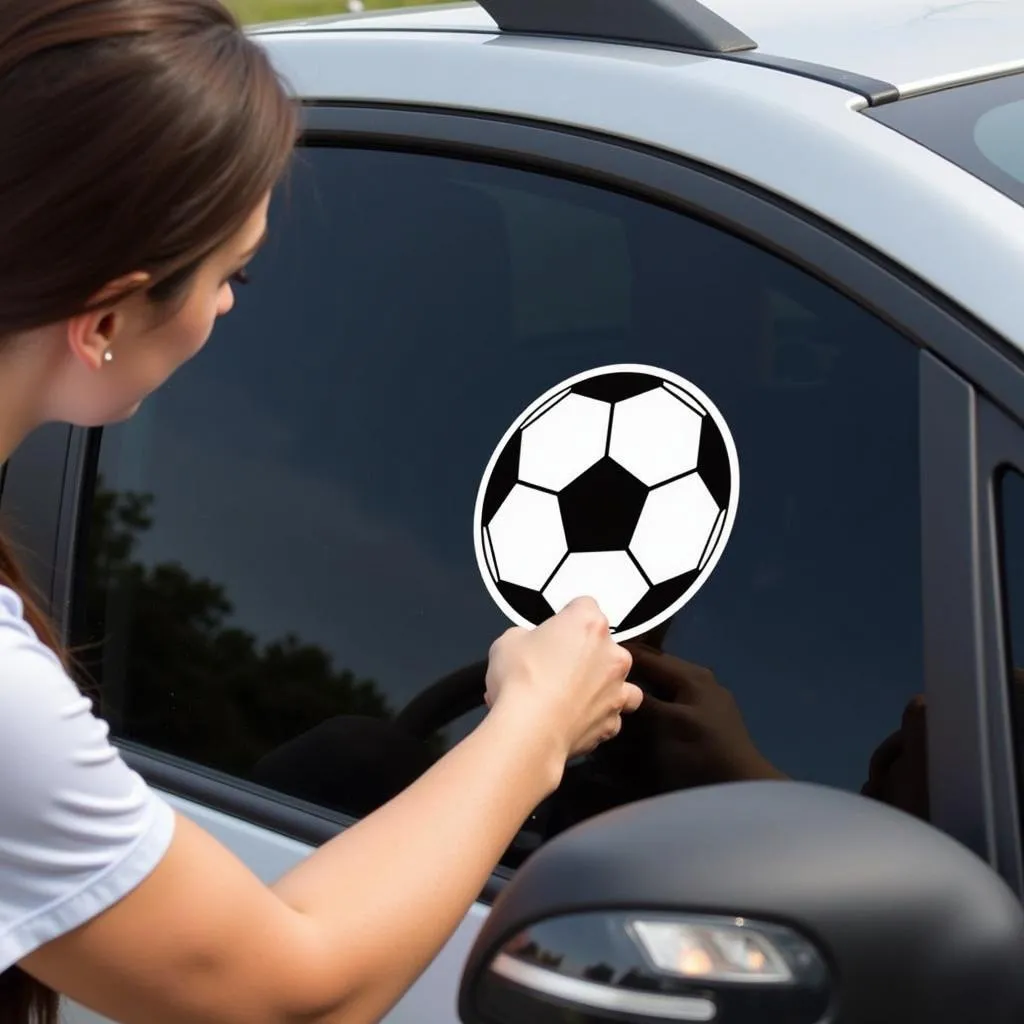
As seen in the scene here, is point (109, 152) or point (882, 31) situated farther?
point (882, 31)

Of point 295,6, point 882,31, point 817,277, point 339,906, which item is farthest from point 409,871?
point 295,6

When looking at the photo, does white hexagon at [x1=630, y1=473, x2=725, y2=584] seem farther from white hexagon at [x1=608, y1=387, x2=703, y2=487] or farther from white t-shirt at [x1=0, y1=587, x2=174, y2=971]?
white t-shirt at [x1=0, y1=587, x2=174, y2=971]

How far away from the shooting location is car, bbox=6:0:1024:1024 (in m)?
1.20

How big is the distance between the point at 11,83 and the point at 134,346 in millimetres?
188

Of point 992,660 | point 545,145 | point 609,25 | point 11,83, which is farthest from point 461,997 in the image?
point 609,25

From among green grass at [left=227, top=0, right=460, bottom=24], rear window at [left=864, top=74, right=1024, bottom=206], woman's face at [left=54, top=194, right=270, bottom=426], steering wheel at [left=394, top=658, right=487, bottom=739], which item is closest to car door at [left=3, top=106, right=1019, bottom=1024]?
steering wheel at [left=394, top=658, right=487, bottom=739]

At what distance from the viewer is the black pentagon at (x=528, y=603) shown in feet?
4.71

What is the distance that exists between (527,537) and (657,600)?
13cm

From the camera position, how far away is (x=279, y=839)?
1550 mm

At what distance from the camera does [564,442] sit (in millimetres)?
1443

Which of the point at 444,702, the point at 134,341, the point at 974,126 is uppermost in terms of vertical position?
the point at 974,126

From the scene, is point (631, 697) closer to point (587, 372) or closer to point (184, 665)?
point (587, 372)

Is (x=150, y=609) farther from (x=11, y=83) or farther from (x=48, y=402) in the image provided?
(x=11, y=83)

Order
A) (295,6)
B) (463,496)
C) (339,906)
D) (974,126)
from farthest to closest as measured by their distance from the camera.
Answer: (295,6) → (463,496) → (974,126) → (339,906)
